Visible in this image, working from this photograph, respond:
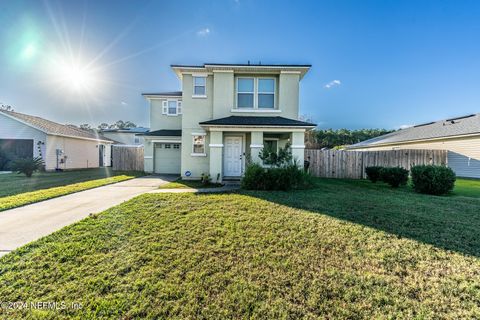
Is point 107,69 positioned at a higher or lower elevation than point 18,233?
higher

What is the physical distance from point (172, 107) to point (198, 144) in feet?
19.1

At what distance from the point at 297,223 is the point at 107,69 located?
16.2 meters

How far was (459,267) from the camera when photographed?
3.34m

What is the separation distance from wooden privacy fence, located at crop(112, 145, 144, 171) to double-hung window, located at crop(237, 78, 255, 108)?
11.3 meters

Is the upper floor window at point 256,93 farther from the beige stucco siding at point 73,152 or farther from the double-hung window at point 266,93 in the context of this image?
the beige stucco siding at point 73,152

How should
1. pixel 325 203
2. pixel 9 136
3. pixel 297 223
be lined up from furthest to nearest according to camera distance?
pixel 9 136, pixel 325 203, pixel 297 223

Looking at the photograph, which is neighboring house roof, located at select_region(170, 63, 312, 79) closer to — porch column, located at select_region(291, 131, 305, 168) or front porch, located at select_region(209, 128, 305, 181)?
front porch, located at select_region(209, 128, 305, 181)

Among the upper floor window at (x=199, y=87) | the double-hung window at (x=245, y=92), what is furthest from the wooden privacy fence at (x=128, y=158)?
the double-hung window at (x=245, y=92)

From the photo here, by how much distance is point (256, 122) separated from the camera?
1107 centimetres

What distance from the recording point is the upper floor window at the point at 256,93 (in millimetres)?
12469

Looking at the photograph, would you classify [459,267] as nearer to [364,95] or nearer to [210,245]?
[210,245]

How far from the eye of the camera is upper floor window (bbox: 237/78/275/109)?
12.5 meters

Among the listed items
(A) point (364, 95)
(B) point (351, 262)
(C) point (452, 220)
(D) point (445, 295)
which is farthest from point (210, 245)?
(A) point (364, 95)

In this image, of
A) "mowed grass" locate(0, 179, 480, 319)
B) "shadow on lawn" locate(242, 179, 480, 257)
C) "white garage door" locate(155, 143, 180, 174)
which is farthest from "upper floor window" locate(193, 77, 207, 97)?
"mowed grass" locate(0, 179, 480, 319)
